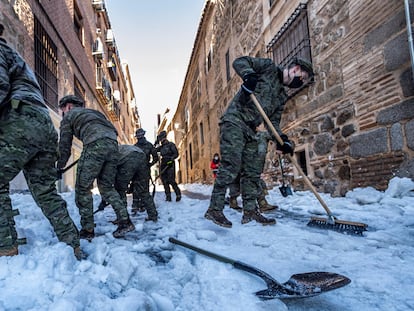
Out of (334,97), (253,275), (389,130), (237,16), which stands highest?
(237,16)

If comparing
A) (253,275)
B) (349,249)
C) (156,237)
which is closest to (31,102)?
(156,237)

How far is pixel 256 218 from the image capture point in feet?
10.1

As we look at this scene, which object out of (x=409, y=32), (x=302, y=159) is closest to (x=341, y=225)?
(x=409, y=32)

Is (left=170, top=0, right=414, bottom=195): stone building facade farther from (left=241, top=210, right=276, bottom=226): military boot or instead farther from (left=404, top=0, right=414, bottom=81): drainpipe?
(left=241, top=210, right=276, bottom=226): military boot

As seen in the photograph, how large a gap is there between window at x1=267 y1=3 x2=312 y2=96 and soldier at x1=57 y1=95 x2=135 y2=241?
161 inches

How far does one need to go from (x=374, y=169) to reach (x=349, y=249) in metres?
2.36

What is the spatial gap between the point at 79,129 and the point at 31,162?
110cm

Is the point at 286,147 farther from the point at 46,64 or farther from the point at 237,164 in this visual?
the point at 46,64

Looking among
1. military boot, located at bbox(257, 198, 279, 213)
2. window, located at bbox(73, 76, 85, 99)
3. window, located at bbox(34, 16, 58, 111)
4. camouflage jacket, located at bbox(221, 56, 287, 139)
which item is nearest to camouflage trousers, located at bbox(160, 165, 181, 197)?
military boot, located at bbox(257, 198, 279, 213)

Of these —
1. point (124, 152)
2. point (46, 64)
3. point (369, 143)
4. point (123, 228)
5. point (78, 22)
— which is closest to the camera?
point (123, 228)

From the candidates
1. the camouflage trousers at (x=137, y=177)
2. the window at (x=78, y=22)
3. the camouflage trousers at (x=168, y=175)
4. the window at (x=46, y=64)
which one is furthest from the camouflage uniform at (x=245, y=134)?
the window at (x=78, y=22)

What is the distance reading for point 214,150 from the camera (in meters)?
13.2

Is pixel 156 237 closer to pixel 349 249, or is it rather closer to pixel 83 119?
pixel 83 119

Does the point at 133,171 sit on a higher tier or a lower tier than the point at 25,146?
lower
